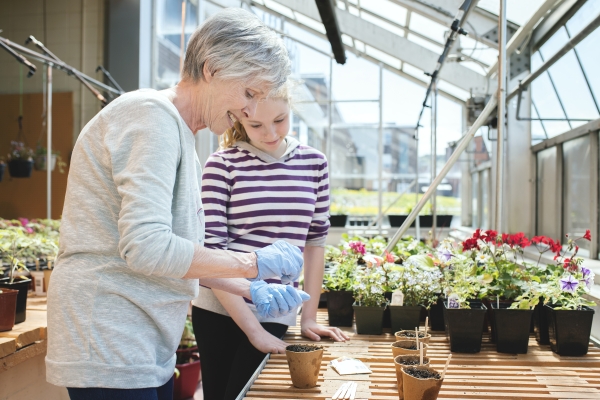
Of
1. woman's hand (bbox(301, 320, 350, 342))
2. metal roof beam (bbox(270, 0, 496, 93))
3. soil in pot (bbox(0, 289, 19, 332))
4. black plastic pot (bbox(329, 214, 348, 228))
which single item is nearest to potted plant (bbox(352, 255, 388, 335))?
woman's hand (bbox(301, 320, 350, 342))

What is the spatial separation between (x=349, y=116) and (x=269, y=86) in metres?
6.89

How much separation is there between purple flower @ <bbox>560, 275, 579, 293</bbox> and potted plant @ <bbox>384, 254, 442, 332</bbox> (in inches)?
14.5

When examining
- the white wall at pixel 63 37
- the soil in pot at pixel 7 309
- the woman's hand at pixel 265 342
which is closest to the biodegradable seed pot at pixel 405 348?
the woman's hand at pixel 265 342

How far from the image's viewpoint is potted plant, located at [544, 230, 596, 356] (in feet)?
4.56

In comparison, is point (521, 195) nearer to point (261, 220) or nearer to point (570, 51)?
point (570, 51)

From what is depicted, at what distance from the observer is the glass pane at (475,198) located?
753 centimetres

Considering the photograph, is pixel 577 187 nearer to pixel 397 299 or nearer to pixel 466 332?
pixel 397 299

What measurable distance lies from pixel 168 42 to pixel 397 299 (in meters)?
6.00

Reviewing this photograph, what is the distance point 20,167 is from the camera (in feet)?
18.5

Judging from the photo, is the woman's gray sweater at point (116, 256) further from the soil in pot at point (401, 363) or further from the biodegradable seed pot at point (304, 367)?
the soil in pot at point (401, 363)

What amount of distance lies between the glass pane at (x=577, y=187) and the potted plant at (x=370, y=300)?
2153 mm

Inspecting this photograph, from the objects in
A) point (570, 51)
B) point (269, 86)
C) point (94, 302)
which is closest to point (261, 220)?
point (269, 86)

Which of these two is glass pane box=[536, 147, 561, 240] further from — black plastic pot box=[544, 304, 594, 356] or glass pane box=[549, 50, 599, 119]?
black plastic pot box=[544, 304, 594, 356]

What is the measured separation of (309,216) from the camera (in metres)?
1.50
